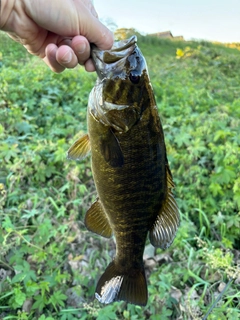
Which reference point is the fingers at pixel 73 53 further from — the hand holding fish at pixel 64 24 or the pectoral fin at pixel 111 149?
the pectoral fin at pixel 111 149

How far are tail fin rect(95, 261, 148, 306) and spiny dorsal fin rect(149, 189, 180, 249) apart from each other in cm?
25

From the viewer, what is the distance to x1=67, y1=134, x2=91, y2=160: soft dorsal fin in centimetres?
170

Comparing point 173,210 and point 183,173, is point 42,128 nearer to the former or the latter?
point 183,173

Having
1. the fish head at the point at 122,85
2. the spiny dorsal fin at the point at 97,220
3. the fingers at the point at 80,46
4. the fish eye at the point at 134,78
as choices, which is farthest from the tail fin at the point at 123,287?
the fingers at the point at 80,46

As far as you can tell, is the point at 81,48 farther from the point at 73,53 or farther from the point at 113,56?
the point at 113,56

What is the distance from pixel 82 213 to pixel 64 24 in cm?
200

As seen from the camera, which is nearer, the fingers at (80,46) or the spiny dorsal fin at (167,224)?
the fingers at (80,46)

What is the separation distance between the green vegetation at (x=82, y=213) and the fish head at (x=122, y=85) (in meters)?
1.12

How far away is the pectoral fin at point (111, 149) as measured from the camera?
1.48 meters

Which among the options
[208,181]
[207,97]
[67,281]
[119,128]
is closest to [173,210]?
[119,128]

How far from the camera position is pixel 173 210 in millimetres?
1656

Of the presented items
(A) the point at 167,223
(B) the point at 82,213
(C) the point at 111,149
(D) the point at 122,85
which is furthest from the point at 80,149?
(B) the point at 82,213

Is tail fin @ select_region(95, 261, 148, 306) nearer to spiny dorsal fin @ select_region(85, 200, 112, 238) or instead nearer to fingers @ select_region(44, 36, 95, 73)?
spiny dorsal fin @ select_region(85, 200, 112, 238)

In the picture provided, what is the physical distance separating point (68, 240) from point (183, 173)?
52.1 inches
